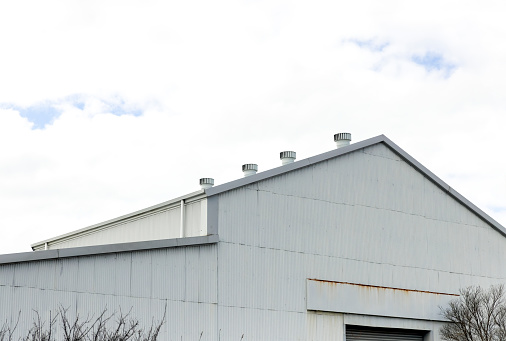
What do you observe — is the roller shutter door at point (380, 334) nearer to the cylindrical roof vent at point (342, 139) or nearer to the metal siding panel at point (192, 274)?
the cylindrical roof vent at point (342, 139)

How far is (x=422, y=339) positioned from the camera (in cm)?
2902

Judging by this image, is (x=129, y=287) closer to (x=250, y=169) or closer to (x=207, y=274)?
(x=207, y=274)

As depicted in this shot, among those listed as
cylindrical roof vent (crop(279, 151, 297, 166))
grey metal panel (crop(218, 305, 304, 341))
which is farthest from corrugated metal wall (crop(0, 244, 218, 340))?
cylindrical roof vent (crop(279, 151, 297, 166))

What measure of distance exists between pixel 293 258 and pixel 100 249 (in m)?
7.09

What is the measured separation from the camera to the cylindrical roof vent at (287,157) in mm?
28203

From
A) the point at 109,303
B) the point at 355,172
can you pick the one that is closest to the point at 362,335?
the point at 355,172

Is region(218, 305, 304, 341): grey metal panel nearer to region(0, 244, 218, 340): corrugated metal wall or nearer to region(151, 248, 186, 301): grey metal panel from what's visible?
region(0, 244, 218, 340): corrugated metal wall

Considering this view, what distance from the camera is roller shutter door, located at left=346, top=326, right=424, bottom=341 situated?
26984mm

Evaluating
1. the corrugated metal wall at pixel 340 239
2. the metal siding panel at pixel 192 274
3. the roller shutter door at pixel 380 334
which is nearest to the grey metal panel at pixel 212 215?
the corrugated metal wall at pixel 340 239

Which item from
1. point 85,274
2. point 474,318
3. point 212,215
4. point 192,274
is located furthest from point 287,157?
point 85,274

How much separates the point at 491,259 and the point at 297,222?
10106 mm

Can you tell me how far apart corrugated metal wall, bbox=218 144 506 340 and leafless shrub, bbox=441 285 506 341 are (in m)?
0.90

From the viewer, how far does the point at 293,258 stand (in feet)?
84.0

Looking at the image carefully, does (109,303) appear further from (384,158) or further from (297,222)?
(384,158)
